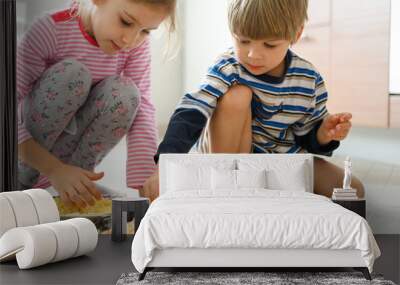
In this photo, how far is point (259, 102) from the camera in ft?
20.9

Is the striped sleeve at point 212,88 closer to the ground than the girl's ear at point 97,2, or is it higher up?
closer to the ground

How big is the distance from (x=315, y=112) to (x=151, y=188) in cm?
167

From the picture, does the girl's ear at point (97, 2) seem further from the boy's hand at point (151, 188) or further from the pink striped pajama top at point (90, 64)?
the boy's hand at point (151, 188)

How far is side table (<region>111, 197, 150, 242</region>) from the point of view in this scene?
6141mm

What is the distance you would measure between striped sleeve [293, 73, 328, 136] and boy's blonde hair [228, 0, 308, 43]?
1.61ft

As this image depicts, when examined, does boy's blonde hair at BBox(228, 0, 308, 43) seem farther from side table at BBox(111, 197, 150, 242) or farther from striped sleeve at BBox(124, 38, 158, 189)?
side table at BBox(111, 197, 150, 242)

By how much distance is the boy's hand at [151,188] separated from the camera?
6.57 meters

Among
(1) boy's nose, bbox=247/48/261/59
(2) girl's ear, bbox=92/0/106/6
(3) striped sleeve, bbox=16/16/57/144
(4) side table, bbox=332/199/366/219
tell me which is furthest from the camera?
(3) striped sleeve, bbox=16/16/57/144

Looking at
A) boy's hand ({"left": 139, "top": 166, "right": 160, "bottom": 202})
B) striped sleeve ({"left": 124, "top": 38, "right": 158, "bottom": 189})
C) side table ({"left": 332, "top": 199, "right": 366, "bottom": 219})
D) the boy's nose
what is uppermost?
the boy's nose

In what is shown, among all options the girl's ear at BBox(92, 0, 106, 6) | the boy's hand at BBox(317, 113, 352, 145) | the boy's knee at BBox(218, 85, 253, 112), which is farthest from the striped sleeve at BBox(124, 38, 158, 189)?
the boy's hand at BBox(317, 113, 352, 145)

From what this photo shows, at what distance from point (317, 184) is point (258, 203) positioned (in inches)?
69.5

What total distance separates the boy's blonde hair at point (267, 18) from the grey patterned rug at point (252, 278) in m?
2.30

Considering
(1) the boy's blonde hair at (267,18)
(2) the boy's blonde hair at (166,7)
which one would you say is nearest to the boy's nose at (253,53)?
(1) the boy's blonde hair at (267,18)

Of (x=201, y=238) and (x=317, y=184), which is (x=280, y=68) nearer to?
(x=317, y=184)
